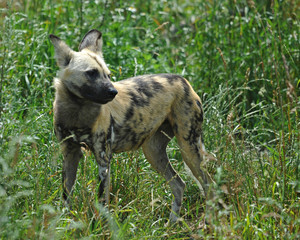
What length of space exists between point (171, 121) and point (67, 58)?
1043 millimetres

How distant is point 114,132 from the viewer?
414cm

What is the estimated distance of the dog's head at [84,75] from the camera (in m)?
3.78

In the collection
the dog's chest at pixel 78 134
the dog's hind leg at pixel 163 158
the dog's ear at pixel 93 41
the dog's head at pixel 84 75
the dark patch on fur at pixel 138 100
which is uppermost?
the dog's ear at pixel 93 41

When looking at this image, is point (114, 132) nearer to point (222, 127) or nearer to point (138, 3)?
point (222, 127)

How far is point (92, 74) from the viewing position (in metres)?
3.87

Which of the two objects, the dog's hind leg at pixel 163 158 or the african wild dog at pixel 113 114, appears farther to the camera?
the dog's hind leg at pixel 163 158

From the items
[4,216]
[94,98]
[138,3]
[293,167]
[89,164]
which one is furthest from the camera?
[138,3]

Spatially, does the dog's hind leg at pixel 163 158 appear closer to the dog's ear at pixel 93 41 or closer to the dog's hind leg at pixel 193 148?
the dog's hind leg at pixel 193 148

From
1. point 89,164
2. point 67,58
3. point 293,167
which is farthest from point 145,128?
point 293,167

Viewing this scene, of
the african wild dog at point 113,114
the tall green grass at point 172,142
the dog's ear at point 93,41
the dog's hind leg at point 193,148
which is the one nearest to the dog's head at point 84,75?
the african wild dog at point 113,114

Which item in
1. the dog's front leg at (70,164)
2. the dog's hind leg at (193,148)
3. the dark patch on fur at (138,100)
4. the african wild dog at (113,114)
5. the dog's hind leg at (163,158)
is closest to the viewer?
the african wild dog at (113,114)

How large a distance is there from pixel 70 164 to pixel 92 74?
72 cm

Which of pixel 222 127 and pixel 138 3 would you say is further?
pixel 138 3

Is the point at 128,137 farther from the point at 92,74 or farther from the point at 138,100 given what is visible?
the point at 92,74
